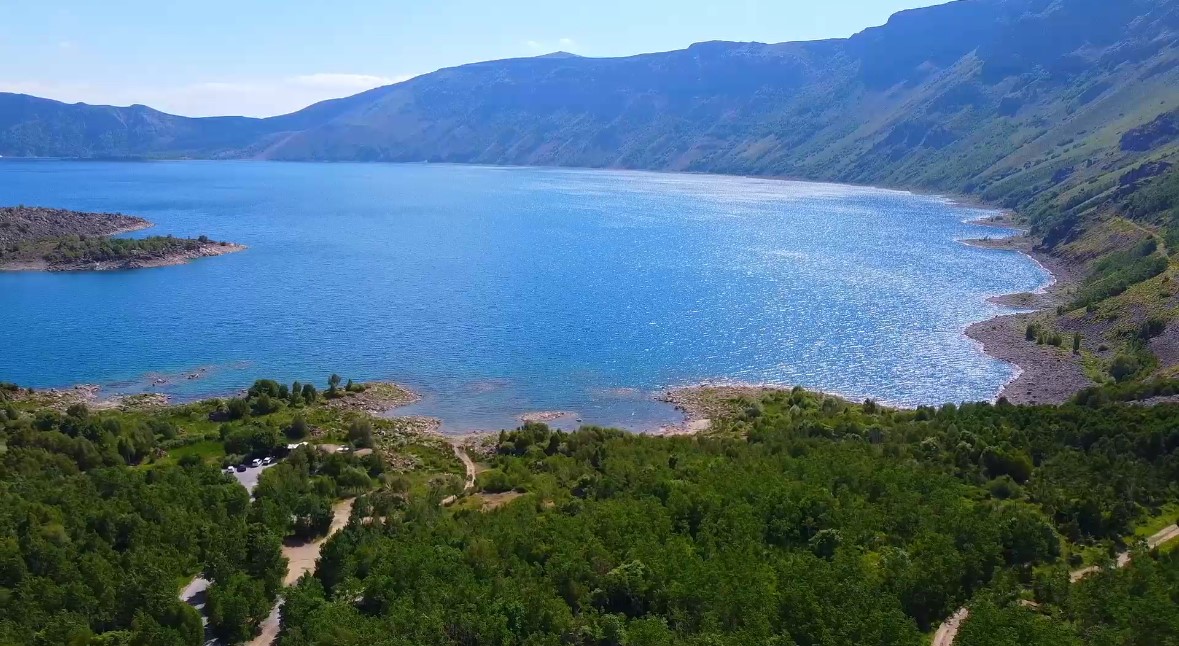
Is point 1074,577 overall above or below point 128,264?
above

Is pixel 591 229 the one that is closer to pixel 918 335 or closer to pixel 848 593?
pixel 918 335

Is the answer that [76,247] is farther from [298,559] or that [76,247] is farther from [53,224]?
[298,559]

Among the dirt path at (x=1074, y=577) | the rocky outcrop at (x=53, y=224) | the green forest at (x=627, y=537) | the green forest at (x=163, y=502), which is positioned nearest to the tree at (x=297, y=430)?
the green forest at (x=163, y=502)

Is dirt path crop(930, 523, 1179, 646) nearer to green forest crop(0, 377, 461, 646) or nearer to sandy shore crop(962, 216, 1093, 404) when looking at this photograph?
green forest crop(0, 377, 461, 646)

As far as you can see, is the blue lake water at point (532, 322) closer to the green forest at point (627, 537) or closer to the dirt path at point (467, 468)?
the dirt path at point (467, 468)

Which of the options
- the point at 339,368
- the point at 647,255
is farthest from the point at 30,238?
the point at 647,255

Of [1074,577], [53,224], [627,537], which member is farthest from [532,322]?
[53,224]
